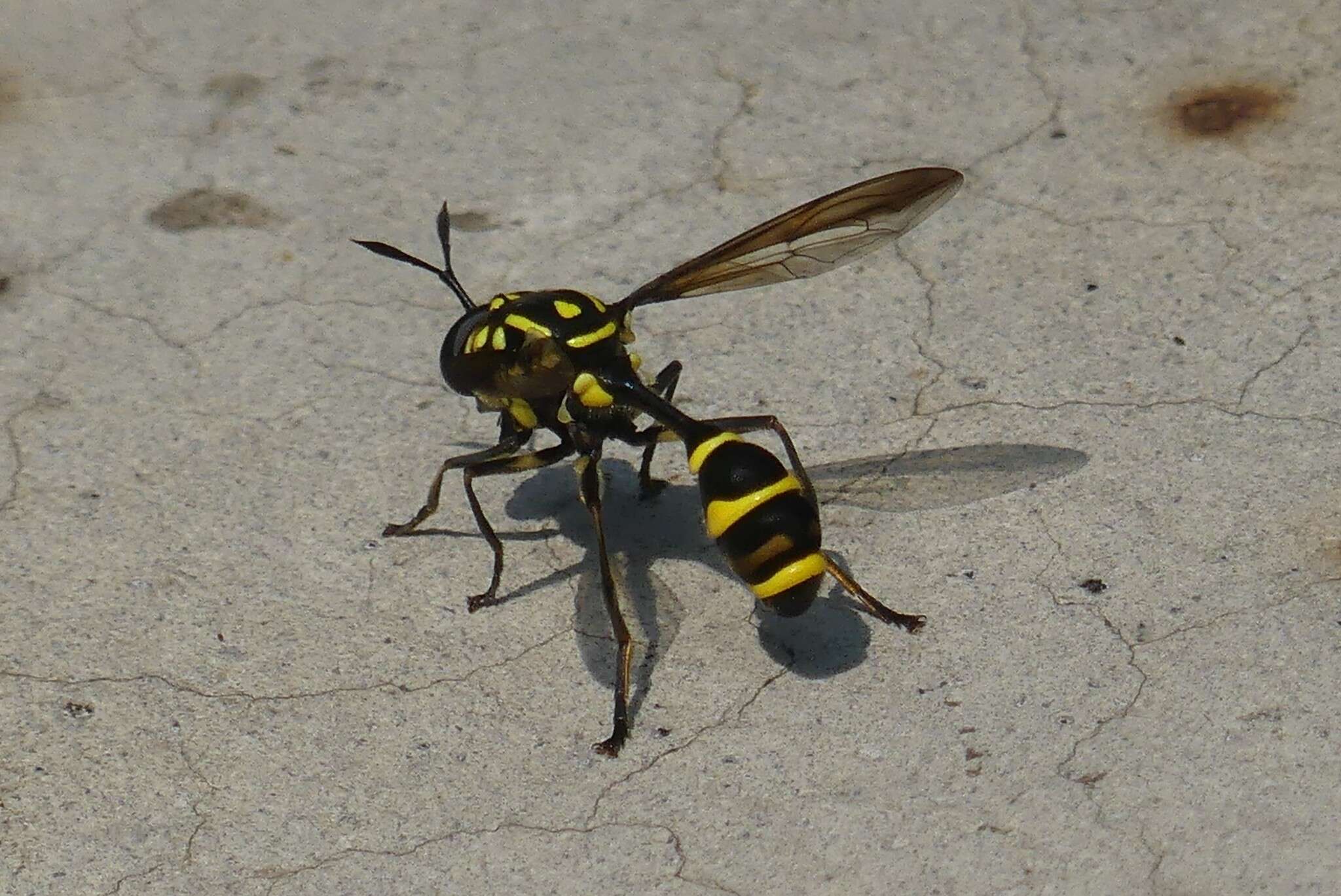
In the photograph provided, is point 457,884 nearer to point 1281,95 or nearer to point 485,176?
point 485,176

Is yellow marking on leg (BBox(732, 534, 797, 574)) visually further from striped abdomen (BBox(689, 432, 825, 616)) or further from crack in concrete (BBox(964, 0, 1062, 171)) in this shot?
crack in concrete (BBox(964, 0, 1062, 171))

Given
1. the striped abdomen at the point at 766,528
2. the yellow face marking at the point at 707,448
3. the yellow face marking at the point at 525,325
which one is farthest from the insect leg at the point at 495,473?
the striped abdomen at the point at 766,528

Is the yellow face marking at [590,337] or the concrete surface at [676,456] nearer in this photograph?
the concrete surface at [676,456]

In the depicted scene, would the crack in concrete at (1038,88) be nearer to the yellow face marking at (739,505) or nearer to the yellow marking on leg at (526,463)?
the yellow marking on leg at (526,463)

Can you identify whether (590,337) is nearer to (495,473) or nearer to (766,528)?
(495,473)

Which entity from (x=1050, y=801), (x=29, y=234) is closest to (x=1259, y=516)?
(x=1050, y=801)

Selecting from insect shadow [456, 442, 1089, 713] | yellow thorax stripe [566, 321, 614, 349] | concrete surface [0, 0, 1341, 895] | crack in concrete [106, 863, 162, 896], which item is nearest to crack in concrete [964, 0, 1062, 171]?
concrete surface [0, 0, 1341, 895]
